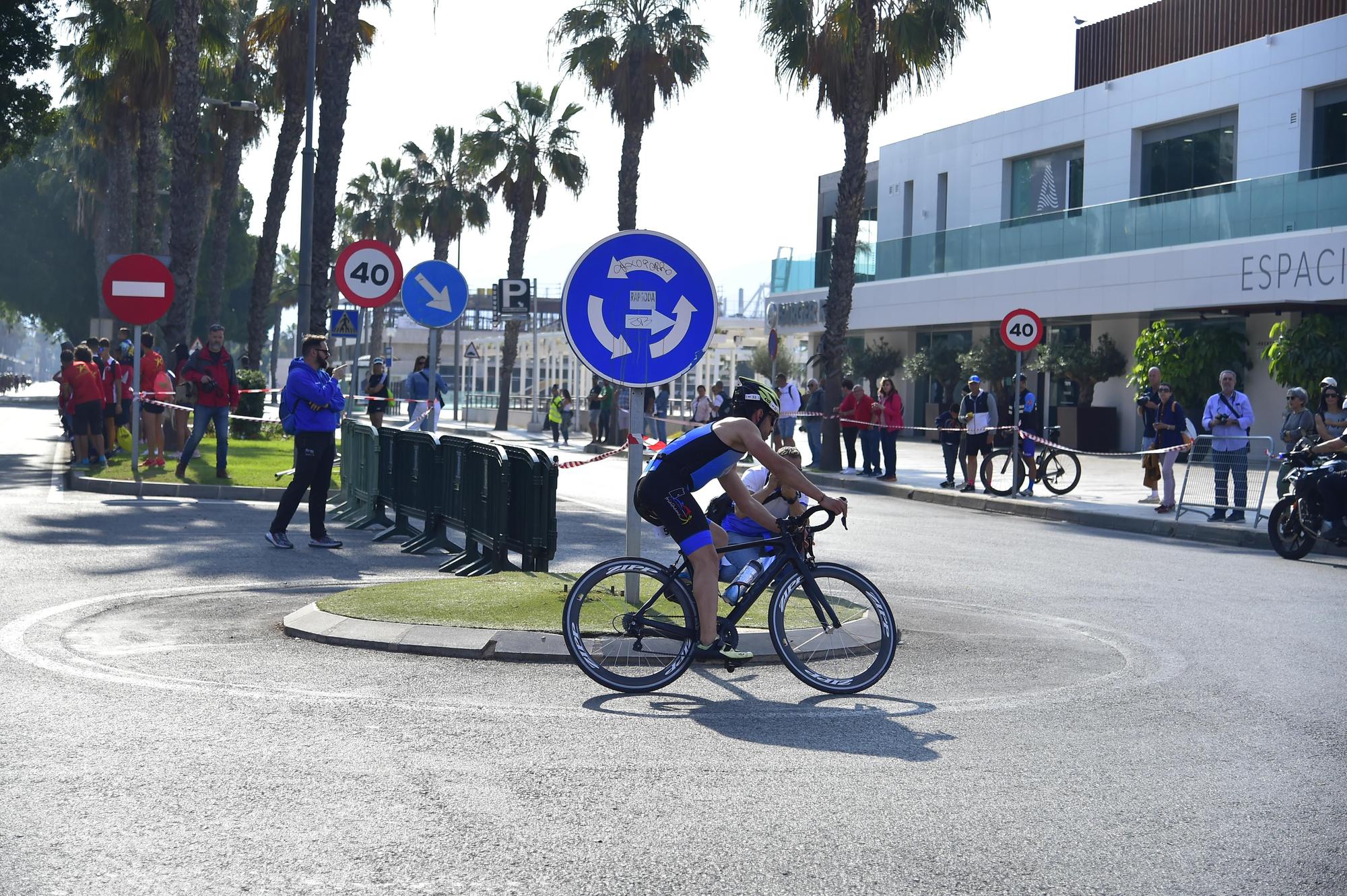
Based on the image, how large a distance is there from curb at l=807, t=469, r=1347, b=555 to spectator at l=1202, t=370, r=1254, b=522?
543 millimetres

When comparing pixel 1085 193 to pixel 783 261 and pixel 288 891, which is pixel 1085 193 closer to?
pixel 783 261

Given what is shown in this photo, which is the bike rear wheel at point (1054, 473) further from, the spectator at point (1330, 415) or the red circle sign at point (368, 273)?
the red circle sign at point (368, 273)

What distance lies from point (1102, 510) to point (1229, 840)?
50.6 feet

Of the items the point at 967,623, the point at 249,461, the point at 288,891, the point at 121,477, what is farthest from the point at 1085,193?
the point at 288,891

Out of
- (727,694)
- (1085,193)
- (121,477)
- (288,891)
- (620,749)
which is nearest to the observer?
(288,891)

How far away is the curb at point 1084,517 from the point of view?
55.4 ft

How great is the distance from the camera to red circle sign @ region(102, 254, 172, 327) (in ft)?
59.3

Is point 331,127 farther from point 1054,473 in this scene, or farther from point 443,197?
point 443,197

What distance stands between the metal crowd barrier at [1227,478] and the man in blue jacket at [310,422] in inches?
414

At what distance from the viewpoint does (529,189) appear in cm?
4897

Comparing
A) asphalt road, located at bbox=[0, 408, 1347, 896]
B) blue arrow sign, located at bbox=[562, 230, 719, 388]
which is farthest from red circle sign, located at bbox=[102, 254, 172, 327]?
blue arrow sign, located at bbox=[562, 230, 719, 388]

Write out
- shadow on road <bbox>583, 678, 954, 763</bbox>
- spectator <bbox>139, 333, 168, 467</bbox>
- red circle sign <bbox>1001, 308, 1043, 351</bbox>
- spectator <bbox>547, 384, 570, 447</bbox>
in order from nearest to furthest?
shadow on road <bbox>583, 678, 954, 763</bbox> → spectator <bbox>139, 333, 168, 467</bbox> → red circle sign <bbox>1001, 308, 1043, 351</bbox> → spectator <bbox>547, 384, 570, 447</bbox>

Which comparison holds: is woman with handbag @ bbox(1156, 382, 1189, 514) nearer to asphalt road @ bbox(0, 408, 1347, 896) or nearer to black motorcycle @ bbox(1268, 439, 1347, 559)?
black motorcycle @ bbox(1268, 439, 1347, 559)

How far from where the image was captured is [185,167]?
2867 centimetres
